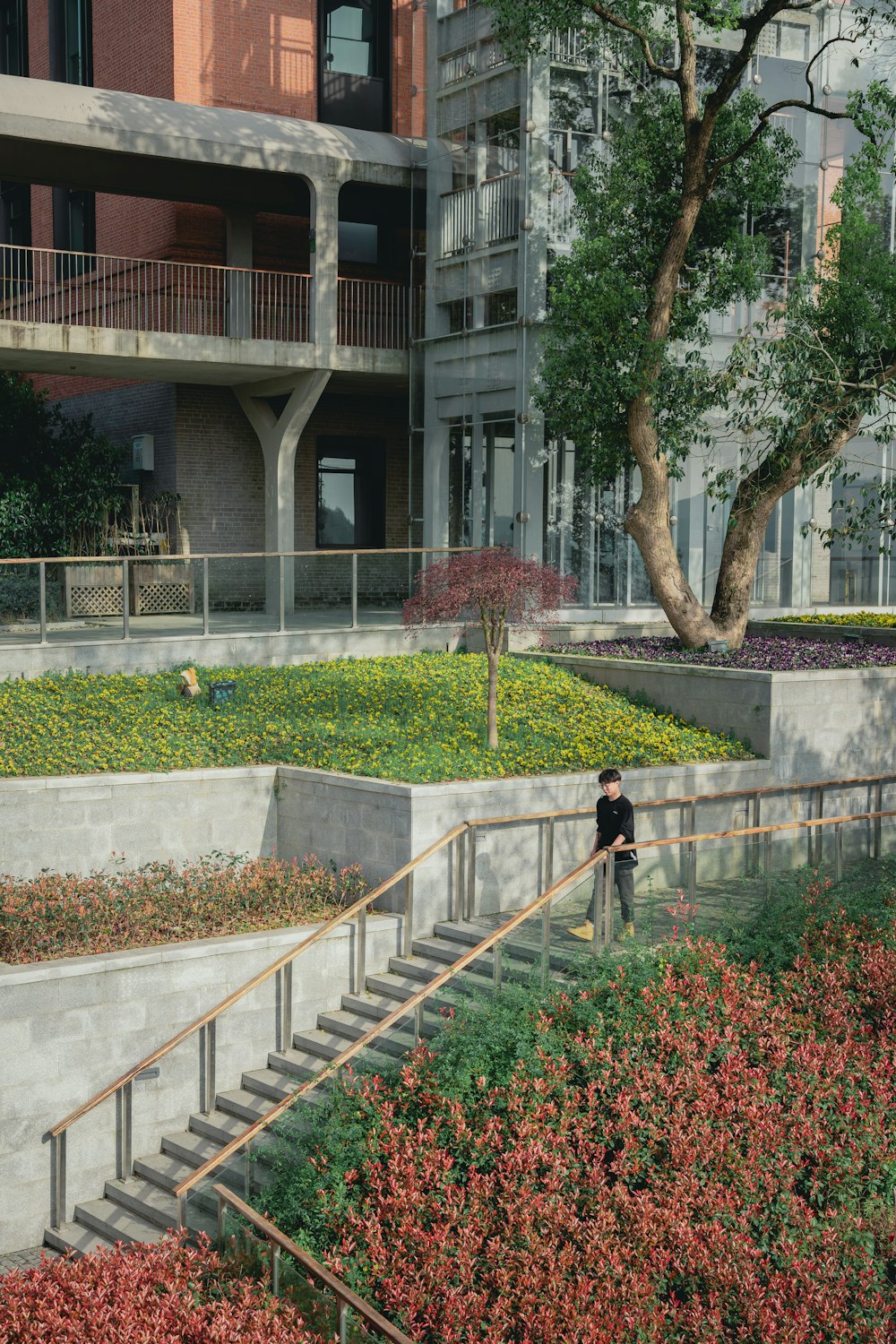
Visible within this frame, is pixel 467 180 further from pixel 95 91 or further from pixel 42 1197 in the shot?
pixel 42 1197

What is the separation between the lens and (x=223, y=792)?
15547mm

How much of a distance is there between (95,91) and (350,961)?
15.3 m

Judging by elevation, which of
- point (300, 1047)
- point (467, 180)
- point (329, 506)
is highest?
point (467, 180)

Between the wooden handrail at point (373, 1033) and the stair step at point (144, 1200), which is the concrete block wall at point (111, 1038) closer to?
the stair step at point (144, 1200)

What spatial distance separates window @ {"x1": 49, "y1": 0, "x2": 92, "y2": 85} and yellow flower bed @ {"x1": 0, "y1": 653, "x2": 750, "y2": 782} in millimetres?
16968

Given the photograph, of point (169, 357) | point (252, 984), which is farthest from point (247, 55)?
point (252, 984)

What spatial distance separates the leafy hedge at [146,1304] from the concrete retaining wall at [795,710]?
9.49 meters

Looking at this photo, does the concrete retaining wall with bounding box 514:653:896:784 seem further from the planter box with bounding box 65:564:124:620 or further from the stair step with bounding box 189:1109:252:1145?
the stair step with bounding box 189:1109:252:1145

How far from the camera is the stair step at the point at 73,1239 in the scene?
1170 cm

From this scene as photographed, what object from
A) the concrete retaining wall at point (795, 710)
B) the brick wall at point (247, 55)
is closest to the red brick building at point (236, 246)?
the brick wall at point (247, 55)

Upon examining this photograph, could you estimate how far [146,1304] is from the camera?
915cm

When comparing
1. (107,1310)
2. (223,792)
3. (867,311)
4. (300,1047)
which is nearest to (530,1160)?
(107,1310)

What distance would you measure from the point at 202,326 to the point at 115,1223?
16740 mm

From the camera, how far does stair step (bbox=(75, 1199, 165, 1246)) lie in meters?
11.6
